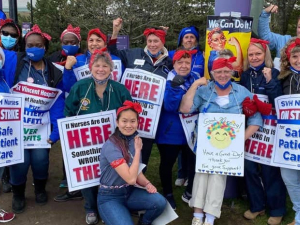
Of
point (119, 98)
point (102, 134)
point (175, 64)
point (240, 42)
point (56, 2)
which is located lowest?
point (102, 134)

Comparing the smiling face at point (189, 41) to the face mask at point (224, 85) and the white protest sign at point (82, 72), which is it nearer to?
the face mask at point (224, 85)

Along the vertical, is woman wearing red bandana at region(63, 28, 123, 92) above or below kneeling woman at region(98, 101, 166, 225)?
above

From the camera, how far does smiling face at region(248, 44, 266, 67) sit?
3932mm

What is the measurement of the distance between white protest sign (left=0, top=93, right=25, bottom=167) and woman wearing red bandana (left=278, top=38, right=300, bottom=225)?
300 centimetres

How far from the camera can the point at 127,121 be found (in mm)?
3576

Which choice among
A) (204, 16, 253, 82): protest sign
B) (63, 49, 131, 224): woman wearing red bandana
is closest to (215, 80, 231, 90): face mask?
(204, 16, 253, 82): protest sign

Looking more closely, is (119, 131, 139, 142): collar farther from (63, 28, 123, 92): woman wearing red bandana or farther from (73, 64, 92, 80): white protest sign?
(73, 64, 92, 80): white protest sign

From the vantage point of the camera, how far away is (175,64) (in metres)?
4.06

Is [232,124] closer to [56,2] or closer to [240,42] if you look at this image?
[240,42]

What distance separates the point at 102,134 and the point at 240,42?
1990 millimetres

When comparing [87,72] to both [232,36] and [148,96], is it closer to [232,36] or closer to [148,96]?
[148,96]

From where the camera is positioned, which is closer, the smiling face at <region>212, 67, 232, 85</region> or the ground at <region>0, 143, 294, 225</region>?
the smiling face at <region>212, 67, 232, 85</region>

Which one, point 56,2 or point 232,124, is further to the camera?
point 56,2

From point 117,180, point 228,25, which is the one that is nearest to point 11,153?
point 117,180
